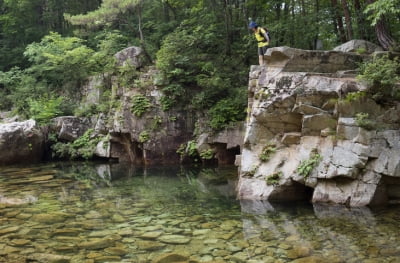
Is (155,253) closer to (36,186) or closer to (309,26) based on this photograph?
(36,186)

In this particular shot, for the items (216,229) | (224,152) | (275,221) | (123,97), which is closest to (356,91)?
(275,221)

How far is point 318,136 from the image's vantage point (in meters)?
9.27

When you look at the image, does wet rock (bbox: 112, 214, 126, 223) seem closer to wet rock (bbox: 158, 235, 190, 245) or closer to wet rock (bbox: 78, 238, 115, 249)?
wet rock (bbox: 78, 238, 115, 249)

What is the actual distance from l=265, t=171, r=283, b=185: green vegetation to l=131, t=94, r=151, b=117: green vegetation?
844cm

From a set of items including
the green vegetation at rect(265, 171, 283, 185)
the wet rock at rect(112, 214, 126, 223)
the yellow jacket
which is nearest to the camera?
the wet rock at rect(112, 214, 126, 223)

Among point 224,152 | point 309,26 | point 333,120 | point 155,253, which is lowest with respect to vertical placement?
point 155,253

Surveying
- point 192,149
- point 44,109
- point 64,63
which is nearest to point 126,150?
point 192,149

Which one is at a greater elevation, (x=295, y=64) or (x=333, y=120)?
(x=295, y=64)

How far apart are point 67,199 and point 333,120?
7.12 meters

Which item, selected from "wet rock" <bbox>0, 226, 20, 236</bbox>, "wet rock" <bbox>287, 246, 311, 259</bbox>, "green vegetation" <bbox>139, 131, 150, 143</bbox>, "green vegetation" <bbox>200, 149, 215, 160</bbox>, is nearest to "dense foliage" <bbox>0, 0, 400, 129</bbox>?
"green vegetation" <bbox>200, 149, 215, 160</bbox>

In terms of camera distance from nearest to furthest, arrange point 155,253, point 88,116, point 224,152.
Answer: point 155,253
point 224,152
point 88,116

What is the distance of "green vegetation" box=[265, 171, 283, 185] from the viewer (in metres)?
9.18

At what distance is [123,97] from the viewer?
1734 cm

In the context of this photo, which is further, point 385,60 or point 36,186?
point 36,186
